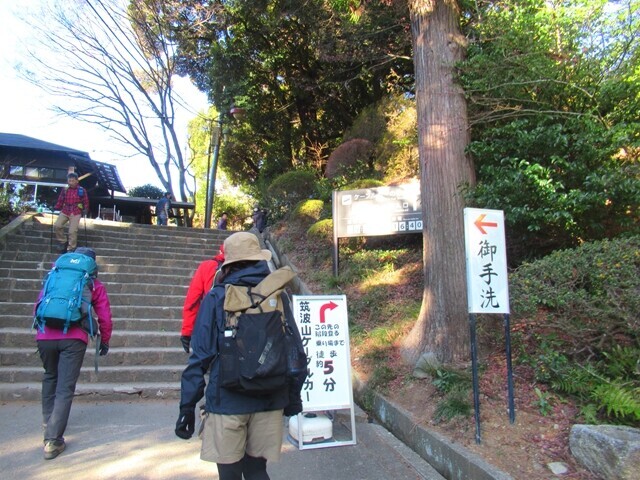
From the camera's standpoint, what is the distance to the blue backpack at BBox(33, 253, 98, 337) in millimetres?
3723

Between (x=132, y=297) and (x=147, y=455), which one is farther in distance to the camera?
(x=132, y=297)

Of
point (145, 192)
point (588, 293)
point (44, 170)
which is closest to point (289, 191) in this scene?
point (588, 293)

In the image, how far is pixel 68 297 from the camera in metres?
3.79

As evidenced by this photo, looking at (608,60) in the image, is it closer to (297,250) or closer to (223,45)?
(297,250)

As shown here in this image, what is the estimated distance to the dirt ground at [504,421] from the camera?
3312 millimetres

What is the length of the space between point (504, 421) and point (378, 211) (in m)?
4.69

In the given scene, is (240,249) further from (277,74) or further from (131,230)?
(277,74)

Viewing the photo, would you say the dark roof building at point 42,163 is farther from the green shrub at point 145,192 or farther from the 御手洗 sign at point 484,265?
the 御手洗 sign at point 484,265

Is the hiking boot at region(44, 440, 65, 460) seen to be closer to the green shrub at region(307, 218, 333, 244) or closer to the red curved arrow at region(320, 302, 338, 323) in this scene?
the red curved arrow at region(320, 302, 338, 323)

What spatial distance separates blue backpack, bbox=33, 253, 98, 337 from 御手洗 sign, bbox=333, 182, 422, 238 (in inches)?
192

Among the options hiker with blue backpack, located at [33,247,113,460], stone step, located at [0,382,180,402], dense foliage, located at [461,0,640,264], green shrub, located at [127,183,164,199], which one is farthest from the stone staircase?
green shrub, located at [127,183,164,199]

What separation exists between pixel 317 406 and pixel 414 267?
4236 millimetres

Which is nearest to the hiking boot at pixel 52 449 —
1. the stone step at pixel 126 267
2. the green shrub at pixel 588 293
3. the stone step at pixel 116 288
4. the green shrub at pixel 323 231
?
the stone step at pixel 116 288

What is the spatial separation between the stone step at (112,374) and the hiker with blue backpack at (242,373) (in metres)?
3.49
